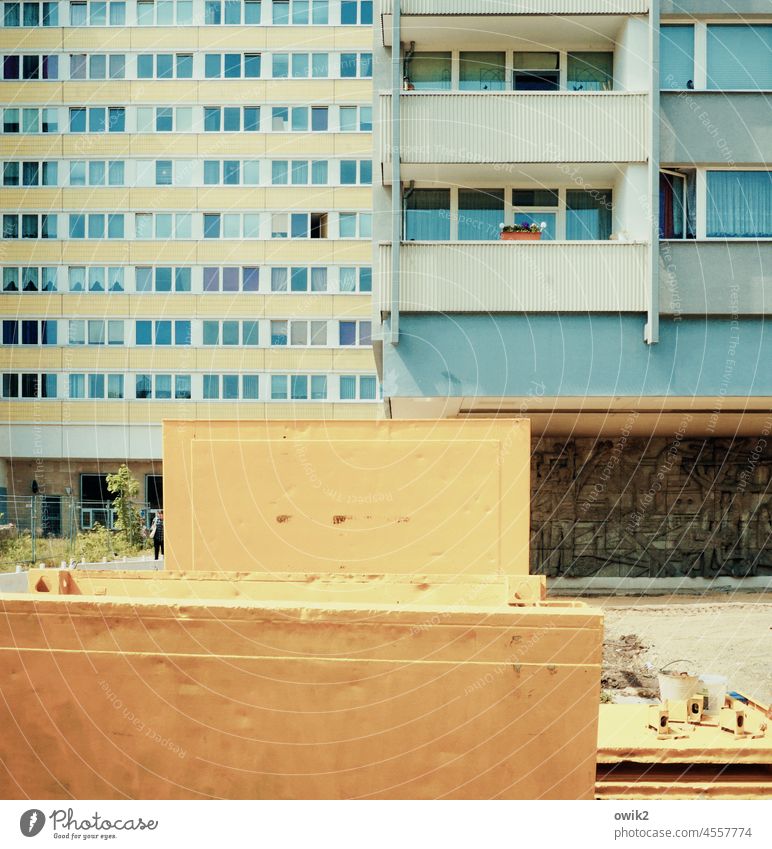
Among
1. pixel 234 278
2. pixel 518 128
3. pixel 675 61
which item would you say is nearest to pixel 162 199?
pixel 234 278

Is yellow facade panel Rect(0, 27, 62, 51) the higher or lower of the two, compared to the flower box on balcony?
higher

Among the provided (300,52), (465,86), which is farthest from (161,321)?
(465,86)

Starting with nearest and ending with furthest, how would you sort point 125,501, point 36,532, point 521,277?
point 521,277, point 36,532, point 125,501

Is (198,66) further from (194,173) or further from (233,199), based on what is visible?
(233,199)

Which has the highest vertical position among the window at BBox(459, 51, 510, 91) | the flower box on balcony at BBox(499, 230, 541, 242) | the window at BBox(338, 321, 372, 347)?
the window at BBox(459, 51, 510, 91)

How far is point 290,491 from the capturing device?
11.4 metres

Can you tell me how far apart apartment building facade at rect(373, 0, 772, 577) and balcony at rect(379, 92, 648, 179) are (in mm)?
27

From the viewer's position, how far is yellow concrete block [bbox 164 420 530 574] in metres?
11.2

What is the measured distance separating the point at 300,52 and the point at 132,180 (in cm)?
868

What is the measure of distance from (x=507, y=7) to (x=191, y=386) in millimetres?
28211

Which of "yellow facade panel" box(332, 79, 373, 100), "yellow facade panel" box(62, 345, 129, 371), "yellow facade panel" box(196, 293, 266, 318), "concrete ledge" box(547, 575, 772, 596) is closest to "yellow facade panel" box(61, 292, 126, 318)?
"yellow facade panel" box(62, 345, 129, 371)

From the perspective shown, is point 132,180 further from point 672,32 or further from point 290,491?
point 290,491

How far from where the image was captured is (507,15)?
18766 mm

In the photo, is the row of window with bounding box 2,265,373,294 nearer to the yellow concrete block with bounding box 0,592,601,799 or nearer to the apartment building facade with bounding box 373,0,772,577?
the apartment building facade with bounding box 373,0,772,577
